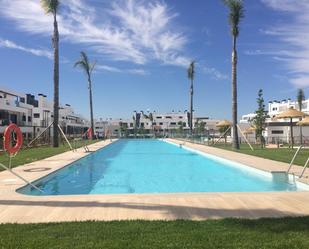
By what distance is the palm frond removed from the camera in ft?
82.8

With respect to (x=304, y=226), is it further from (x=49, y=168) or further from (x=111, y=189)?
(x=49, y=168)

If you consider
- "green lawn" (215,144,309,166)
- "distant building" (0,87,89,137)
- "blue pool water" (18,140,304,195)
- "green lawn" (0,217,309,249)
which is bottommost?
"blue pool water" (18,140,304,195)

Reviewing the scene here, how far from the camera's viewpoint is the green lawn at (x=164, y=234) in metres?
4.43

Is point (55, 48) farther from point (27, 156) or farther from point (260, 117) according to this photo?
point (260, 117)

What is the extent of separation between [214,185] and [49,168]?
16.9ft

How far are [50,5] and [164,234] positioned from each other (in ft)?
Answer: 75.8

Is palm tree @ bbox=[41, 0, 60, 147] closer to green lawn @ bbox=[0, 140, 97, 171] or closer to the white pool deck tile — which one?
green lawn @ bbox=[0, 140, 97, 171]

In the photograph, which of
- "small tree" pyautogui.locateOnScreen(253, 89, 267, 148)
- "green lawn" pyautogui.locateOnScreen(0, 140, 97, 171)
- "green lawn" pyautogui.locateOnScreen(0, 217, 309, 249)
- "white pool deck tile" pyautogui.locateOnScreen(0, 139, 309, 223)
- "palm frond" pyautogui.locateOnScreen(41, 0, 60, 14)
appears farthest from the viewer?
"small tree" pyautogui.locateOnScreen(253, 89, 267, 148)

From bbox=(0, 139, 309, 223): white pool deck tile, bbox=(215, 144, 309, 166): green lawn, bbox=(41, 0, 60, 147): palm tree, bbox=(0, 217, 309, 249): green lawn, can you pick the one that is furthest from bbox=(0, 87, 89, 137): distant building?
bbox=(0, 217, 309, 249): green lawn

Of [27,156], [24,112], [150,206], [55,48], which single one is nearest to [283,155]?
[27,156]

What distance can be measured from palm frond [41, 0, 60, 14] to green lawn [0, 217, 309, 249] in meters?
22.1

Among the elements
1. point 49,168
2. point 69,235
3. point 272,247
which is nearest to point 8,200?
point 69,235

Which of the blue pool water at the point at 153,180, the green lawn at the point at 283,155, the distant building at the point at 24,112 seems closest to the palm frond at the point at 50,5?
the distant building at the point at 24,112

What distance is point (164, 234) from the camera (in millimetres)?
4820
